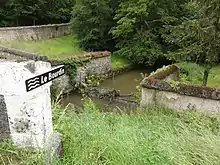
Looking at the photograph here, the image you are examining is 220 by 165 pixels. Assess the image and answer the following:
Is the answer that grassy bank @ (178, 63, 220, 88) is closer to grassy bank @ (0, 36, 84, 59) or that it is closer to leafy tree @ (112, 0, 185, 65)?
leafy tree @ (112, 0, 185, 65)

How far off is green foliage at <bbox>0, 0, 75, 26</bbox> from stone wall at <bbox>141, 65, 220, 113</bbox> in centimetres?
1912

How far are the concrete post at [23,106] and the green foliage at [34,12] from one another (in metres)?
26.5

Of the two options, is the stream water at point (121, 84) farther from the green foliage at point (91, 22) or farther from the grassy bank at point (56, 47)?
the green foliage at point (91, 22)

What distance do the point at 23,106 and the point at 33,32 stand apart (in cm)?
2278

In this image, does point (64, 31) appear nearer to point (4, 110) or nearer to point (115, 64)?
point (115, 64)

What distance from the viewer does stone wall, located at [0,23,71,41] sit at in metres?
23.2

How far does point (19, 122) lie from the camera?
11.4 ft

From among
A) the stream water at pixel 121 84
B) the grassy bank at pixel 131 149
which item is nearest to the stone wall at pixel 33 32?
the stream water at pixel 121 84

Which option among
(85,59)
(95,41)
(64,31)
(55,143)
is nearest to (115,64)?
(95,41)

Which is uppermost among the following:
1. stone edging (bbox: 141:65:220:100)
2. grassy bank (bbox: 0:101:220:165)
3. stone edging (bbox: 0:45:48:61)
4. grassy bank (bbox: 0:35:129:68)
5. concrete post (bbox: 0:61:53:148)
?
concrete post (bbox: 0:61:53:148)

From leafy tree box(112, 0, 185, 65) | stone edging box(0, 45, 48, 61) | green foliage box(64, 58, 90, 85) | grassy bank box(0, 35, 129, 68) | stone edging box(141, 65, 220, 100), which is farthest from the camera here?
leafy tree box(112, 0, 185, 65)

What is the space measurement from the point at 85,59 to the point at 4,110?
16.7 meters

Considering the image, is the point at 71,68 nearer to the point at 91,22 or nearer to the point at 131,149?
the point at 91,22

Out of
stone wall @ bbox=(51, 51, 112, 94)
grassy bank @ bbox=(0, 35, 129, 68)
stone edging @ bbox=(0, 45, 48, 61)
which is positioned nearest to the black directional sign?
stone edging @ bbox=(0, 45, 48, 61)
